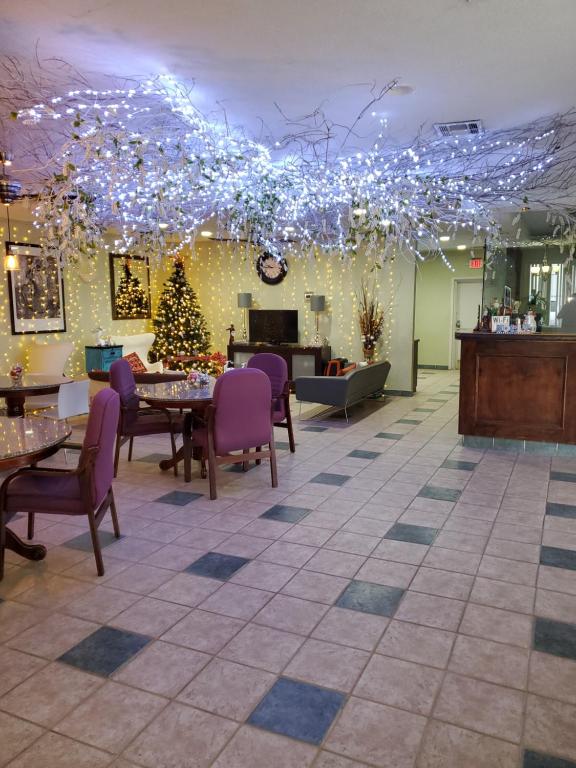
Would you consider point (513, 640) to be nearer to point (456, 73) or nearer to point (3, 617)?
point (3, 617)

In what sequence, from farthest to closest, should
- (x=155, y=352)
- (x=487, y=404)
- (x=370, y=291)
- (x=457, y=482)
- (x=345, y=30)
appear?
1. (x=155, y=352)
2. (x=370, y=291)
3. (x=487, y=404)
4. (x=457, y=482)
5. (x=345, y=30)

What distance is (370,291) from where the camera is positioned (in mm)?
10250

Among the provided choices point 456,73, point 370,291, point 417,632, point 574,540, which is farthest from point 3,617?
point 370,291

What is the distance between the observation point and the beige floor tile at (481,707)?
6.79ft

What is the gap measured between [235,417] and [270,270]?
6942 millimetres

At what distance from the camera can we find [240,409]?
14.9 feet

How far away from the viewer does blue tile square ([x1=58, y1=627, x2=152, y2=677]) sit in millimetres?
2451

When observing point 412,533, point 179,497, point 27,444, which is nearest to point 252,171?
point 179,497

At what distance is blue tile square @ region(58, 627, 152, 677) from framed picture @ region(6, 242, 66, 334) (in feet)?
22.7

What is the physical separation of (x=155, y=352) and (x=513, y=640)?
31.4ft

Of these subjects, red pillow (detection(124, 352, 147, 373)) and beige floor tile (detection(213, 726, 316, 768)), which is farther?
red pillow (detection(124, 352, 147, 373))

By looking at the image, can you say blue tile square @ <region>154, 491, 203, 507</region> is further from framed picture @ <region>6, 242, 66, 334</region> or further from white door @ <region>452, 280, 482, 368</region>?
white door @ <region>452, 280, 482, 368</region>

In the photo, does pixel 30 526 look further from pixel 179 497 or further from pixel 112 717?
pixel 112 717

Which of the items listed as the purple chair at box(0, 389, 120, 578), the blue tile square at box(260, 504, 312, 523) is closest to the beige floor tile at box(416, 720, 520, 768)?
the purple chair at box(0, 389, 120, 578)
